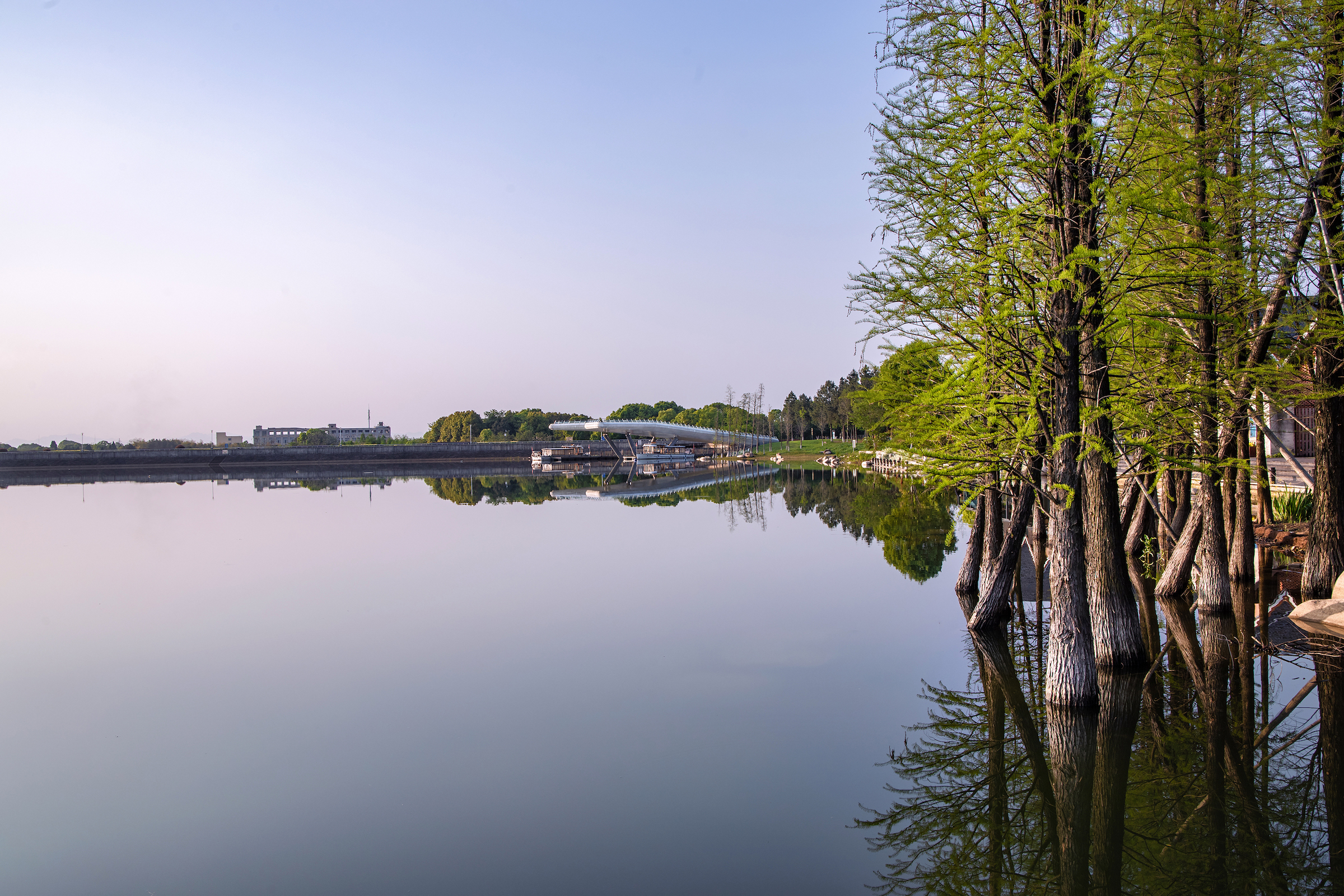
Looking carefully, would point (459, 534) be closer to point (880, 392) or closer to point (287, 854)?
point (880, 392)

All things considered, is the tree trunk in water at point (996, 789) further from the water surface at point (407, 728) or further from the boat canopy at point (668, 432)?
the boat canopy at point (668, 432)

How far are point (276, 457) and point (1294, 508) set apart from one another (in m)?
95.1

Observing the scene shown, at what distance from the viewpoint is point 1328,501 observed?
11.8 meters

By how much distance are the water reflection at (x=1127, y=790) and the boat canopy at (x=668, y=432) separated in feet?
236

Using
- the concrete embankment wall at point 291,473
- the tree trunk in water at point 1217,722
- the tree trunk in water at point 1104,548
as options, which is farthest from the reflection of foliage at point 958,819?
the concrete embankment wall at point 291,473

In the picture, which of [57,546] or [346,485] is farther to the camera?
[346,485]

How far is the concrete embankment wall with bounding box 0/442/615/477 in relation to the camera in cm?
8675

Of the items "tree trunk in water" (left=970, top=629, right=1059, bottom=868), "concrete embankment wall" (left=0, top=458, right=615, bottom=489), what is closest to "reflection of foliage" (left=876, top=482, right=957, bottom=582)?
"tree trunk in water" (left=970, top=629, right=1059, bottom=868)

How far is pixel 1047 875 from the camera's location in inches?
224

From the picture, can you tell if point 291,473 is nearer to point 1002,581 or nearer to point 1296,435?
point 1296,435

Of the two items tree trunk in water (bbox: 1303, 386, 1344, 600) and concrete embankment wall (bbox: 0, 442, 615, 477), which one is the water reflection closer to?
tree trunk in water (bbox: 1303, 386, 1344, 600)

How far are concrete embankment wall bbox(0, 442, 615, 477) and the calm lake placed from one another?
78566 mm

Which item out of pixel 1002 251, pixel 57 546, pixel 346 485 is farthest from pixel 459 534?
pixel 346 485

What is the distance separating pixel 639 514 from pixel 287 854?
2640 cm
